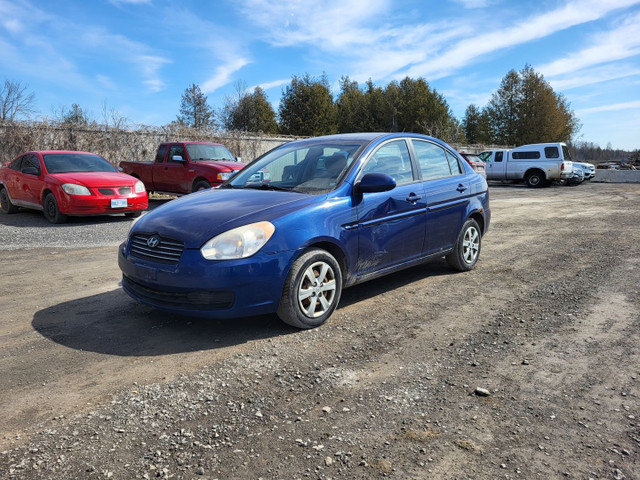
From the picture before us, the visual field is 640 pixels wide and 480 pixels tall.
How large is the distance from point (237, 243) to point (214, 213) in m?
0.47

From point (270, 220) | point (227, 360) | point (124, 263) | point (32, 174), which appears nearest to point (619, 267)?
point (270, 220)

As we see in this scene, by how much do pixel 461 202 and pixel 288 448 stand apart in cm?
409

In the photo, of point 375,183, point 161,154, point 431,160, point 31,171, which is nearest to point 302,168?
point 375,183

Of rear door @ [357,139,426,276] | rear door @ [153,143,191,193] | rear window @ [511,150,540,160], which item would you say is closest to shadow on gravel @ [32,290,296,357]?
rear door @ [357,139,426,276]

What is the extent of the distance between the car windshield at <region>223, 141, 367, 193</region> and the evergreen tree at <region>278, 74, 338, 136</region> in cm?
5057

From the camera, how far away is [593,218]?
11.5 metres

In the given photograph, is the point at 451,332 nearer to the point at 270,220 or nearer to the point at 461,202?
the point at 270,220

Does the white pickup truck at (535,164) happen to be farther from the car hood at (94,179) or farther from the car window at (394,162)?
Result: the car window at (394,162)

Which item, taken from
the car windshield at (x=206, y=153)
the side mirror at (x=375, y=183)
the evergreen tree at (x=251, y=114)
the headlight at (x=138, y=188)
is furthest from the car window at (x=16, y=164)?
the evergreen tree at (x=251, y=114)

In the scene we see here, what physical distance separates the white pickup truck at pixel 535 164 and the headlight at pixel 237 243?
22376mm

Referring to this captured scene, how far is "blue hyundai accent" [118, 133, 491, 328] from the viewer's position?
3805 mm

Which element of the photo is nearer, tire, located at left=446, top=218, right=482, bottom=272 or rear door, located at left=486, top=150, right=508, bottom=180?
tire, located at left=446, top=218, right=482, bottom=272

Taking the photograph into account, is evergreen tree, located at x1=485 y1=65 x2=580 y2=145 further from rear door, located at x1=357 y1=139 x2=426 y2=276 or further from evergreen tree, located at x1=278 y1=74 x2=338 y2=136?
rear door, located at x1=357 y1=139 x2=426 y2=276

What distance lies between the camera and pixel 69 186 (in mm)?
10188
